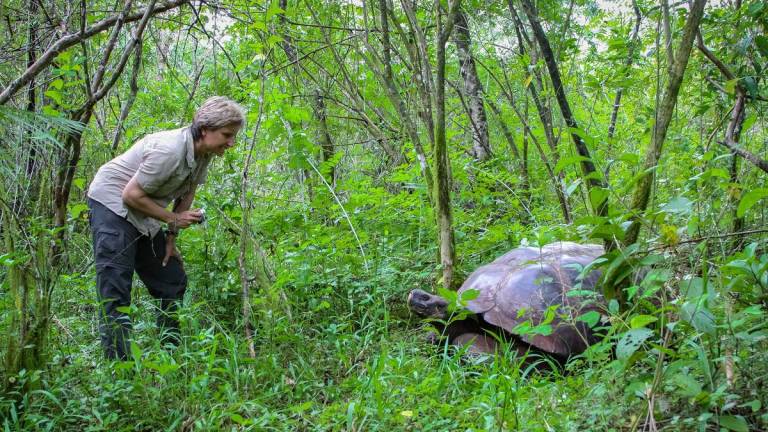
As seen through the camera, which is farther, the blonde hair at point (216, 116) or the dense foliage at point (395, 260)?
the blonde hair at point (216, 116)

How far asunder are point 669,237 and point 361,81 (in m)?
4.74

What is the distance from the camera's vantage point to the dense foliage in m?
2.28

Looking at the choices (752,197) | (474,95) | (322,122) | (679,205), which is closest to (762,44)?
(752,197)

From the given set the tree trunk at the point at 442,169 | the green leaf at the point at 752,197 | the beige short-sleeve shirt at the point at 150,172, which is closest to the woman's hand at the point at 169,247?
the beige short-sleeve shirt at the point at 150,172

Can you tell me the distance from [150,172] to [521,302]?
2335mm

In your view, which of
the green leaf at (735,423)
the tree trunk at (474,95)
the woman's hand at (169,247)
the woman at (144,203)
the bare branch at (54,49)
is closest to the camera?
the green leaf at (735,423)

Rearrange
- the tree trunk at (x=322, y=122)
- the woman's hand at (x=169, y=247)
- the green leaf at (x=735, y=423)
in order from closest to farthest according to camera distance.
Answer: the green leaf at (x=735, y=423), the woman's hand at (x=169, y=247), the tree trunk at (x=322, y=122)

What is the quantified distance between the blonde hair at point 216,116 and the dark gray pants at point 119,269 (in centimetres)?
73

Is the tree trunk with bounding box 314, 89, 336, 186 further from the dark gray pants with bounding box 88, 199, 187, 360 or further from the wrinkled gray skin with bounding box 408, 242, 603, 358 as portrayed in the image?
the wrinkled gray skin with bounding box 408, 242, 603, 358

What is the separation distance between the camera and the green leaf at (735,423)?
1.93 meters

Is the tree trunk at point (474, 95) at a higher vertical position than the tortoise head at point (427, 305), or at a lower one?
higher

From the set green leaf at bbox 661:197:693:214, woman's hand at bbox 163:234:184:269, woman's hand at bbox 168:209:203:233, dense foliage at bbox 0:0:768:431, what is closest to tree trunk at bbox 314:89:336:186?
dense foliage at bbox 0:0:768:431

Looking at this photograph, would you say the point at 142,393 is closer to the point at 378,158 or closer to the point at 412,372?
the point at 412,372

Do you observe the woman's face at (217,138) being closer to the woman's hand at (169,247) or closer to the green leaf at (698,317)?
the woman's hand at (169,247)
